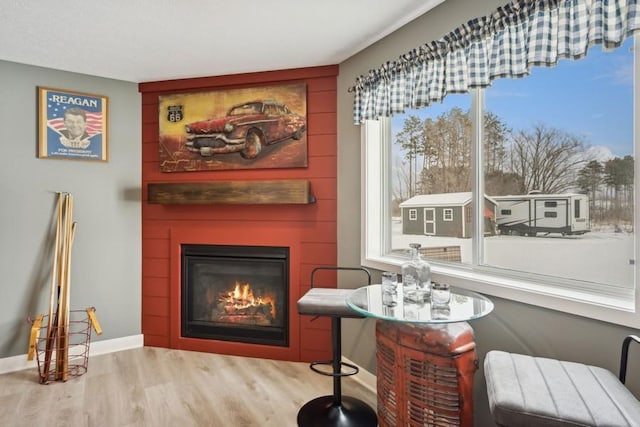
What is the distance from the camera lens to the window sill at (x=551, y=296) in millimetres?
1339

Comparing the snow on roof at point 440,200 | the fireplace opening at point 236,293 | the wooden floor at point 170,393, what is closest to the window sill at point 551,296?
the snow on roof at point 440,200

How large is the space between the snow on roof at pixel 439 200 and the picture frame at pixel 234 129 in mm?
902

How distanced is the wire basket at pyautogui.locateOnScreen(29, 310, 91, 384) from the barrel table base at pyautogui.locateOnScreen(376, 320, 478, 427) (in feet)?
7.87

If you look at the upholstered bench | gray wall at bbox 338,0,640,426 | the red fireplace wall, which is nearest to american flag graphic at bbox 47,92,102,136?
the red fireplace wall

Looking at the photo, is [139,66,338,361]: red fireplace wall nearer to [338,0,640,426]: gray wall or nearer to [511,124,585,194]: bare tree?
[338,0,640,426]: gray wall

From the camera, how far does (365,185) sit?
8.67 feet

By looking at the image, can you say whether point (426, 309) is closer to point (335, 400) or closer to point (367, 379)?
point (335, 400)

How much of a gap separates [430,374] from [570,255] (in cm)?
83

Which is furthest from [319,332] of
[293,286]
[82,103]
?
[82,103]

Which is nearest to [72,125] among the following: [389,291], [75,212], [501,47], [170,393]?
[75,212]

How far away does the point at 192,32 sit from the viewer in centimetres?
236

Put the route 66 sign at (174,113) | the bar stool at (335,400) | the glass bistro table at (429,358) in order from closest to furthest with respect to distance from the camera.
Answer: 1. the glass bistro table at (429,358)
2. the bar stool at (335,400)
3. the route 66 sign at (174,113)

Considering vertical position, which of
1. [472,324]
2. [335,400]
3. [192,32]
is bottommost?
[335,400]

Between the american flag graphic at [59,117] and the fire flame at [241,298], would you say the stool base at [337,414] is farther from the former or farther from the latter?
the american flag graphic at [59,117]
